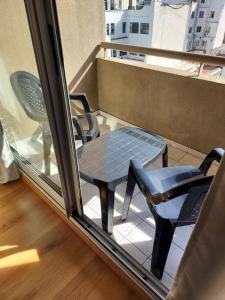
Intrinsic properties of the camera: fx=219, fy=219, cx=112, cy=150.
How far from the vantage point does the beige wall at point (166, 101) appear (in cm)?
187

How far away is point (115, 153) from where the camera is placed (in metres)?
1.45

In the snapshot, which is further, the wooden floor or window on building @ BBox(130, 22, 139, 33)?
window on building @ BBox(130, 22, 139, 33)

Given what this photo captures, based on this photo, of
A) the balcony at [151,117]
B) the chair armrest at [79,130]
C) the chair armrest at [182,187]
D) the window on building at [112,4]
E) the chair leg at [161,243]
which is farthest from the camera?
the window on building at [112,4]

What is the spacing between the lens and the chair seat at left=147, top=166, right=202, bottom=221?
1014 millimetres

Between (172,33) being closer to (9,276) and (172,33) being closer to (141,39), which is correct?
(141,39)

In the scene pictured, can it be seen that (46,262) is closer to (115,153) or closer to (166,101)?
(115,153)

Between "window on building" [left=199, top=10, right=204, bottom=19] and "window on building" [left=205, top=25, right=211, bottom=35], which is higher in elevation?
"window on building" [left=199, top=10, right=204, bottom=19]

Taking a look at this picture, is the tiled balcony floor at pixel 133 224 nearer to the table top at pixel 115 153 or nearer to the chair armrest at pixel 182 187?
the table top at pixel 115 153

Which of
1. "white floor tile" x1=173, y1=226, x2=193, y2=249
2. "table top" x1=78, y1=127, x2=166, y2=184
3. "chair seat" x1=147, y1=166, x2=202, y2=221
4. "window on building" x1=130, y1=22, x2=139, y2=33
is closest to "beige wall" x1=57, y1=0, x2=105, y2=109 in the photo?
"window on building" x1=130, y1=22, x2=139, y2=33

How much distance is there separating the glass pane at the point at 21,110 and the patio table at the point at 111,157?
0.23m

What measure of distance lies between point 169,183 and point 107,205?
373 mm

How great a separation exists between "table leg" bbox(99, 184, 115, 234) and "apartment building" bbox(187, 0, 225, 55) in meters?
1.01

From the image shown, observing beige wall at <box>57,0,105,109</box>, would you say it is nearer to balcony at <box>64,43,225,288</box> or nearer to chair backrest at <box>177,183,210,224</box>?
balcony at <box>64,43,225,288</box>

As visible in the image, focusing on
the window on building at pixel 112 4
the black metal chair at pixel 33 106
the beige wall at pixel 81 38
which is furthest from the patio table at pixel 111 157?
→ the window on building at pixel 112 4
